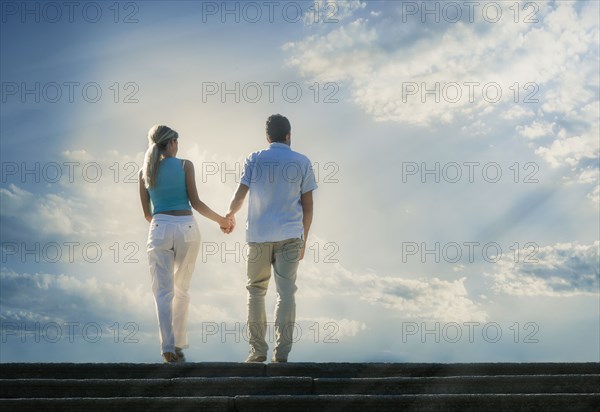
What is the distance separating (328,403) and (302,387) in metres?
0.60

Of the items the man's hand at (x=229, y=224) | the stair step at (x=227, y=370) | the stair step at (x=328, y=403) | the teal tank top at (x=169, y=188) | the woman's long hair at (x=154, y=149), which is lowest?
the stair step at (x=328, y=403)

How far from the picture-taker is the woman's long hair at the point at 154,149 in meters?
7.88

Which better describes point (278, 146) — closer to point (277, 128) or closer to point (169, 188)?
point (277, 128)

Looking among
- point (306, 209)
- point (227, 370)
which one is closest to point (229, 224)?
→ point (306, 209)

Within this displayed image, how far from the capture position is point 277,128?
7898mm

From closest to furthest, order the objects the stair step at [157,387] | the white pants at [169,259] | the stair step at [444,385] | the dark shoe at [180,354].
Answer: the stair step at [157,387]
the stair step at [444,385]
the white pants at [169,259]
the dark shoe at [180,354]

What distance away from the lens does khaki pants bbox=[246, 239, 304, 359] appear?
7.73m

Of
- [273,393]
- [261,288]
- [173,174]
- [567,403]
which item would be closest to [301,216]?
[261,288]

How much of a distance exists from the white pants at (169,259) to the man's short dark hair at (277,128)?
3.54 feet

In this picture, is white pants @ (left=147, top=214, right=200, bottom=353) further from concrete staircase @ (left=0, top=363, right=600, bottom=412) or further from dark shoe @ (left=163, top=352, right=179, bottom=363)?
concrete staircase @ (left=0, top=363, right=600, bottom=412)

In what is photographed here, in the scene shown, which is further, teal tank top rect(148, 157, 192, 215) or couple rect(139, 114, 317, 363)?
teal tank top rect(148, 157, 192, 215)

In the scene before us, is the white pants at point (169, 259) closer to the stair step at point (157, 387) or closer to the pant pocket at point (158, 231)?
the pant pocket at point (158, 231)

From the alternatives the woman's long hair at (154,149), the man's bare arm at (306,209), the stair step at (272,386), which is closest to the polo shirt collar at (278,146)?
the man's bare arm at (306,209)

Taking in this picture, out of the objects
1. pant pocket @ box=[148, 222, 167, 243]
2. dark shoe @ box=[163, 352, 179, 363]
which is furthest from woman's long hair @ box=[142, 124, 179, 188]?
dark shoe @ box=[163, 352, 179, 363]
